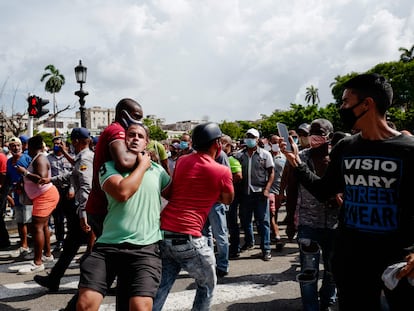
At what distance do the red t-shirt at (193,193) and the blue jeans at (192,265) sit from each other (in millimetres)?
107

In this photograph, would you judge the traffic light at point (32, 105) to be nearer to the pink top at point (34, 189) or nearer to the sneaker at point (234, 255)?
the pink top at point (34, 189)

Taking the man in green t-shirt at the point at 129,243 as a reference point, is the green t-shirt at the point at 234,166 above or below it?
above

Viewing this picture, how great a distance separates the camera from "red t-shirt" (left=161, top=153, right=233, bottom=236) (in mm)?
3301

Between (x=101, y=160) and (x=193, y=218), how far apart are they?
2.62 feet

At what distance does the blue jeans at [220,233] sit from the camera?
19.2ft

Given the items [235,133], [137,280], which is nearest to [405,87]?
[137,280]

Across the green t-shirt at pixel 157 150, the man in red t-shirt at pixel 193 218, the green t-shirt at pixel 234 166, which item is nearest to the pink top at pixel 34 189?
the green t-shirt at pixel 157 150

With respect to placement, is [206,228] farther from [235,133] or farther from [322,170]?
[235,133]

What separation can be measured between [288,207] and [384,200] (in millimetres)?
1993

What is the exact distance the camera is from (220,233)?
5992mm

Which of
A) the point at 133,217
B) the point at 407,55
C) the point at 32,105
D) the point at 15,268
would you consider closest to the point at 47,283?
the point at 15,268

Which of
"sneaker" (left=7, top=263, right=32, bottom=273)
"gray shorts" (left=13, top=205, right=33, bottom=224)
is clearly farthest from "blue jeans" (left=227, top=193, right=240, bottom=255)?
"gray shorts" (left=13, top=205, right=33, bottom=224)

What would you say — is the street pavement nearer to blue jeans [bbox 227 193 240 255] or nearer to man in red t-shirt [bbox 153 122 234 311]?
blue jeans [bbox 227 193 240 255]

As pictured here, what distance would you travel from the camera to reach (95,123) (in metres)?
182
